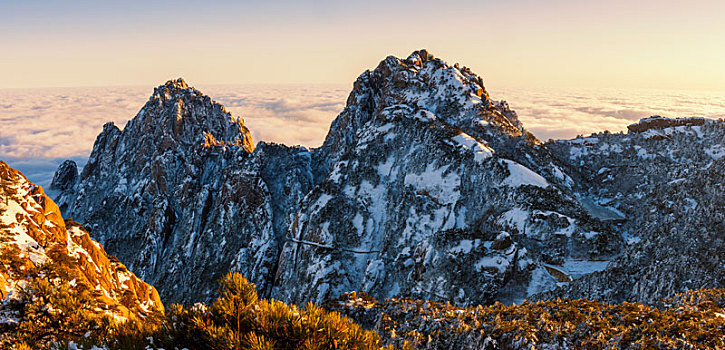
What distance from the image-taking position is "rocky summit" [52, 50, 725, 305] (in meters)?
51.7

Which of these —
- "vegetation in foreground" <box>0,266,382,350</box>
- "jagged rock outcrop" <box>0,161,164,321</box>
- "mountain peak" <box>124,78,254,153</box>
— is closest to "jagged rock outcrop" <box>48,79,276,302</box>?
"mountain peak" <box>124,78,254,153</box>

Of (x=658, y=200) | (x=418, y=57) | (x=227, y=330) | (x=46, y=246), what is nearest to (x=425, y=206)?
(x=658, y=200)

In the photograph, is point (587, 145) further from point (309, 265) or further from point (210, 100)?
point (210, 100)

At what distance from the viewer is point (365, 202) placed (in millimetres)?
78188

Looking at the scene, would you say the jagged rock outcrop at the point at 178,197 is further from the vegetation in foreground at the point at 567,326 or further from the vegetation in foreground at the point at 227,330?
the vegetation in foreground at the point at 227,330

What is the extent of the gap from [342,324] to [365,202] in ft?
227

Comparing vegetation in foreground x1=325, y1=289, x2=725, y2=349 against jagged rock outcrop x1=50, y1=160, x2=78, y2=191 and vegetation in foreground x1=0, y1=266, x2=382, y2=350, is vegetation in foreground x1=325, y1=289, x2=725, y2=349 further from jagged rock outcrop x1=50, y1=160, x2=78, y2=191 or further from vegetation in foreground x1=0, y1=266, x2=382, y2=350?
jagged rock outcrop x1=50, y1=160, x2=78, y2=191

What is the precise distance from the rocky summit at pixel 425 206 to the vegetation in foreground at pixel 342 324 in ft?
52.5

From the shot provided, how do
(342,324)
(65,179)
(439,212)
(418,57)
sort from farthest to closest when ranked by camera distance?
(65,179) < (418,57) < (439,212) < (342,324)

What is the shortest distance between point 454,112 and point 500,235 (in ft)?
131

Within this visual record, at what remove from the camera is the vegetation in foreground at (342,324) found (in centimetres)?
905

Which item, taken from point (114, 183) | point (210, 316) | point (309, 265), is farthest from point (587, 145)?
point (114, 183)

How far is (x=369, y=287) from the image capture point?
64125 millimetres

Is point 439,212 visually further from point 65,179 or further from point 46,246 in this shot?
point 65,179
